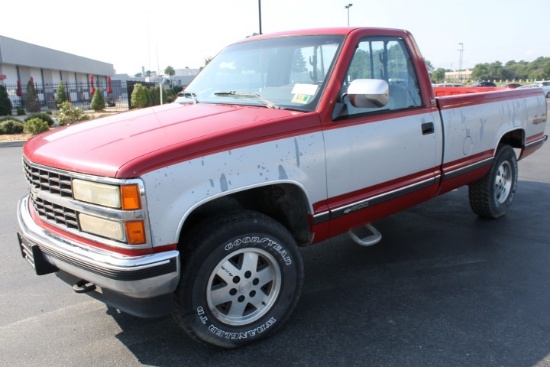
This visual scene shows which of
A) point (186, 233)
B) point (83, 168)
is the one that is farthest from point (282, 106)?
point (83, 168)

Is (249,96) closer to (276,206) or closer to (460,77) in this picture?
(276,206)

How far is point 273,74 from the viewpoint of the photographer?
3.79 metres

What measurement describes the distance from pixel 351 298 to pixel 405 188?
3.33ft

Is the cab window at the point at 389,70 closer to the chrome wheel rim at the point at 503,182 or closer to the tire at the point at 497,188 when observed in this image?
the tire at the point at 497,188

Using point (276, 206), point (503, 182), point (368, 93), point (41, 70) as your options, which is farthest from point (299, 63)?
point (41, 70)

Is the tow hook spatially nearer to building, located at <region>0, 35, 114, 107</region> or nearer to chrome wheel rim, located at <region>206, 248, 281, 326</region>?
chrome wheel rim, located at <region>206, 248, 281, 326</region>

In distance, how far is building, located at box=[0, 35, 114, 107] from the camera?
4050cm

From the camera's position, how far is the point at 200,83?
432cm

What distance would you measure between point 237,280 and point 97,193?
1006mm

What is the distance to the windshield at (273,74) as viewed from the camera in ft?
11.4

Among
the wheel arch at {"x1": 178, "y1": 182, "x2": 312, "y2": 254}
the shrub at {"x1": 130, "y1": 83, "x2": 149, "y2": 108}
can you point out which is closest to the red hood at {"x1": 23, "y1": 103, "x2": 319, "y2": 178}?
the wheel arch at {"x1": 178, "y1": 182, "x2": 312, "y2": 254}

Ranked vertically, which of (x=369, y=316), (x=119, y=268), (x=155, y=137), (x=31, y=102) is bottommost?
(x=369, y=316)

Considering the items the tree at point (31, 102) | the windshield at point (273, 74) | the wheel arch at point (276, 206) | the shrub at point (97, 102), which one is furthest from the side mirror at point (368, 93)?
the tree at point (31, 102)

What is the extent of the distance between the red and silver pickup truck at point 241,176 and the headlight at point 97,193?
0.01 metres
